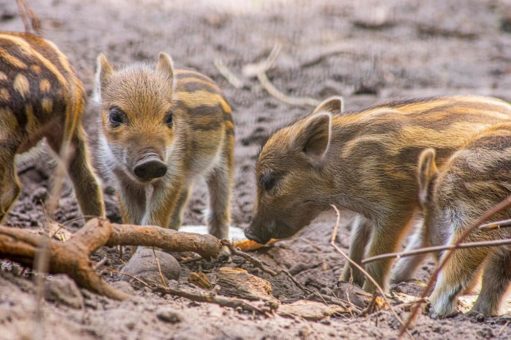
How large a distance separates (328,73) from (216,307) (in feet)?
18.4

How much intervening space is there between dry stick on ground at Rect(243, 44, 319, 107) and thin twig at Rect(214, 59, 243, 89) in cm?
17

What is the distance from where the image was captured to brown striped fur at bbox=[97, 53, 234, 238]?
15.8 ft

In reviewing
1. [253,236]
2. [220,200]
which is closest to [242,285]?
[253,236]

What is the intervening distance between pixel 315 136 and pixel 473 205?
118 centimetres

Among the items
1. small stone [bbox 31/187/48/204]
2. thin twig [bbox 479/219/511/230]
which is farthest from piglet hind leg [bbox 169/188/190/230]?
thin twig [bbox 479/219/511/230]

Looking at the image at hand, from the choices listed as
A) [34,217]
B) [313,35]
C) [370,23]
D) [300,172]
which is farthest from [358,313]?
[370,23]

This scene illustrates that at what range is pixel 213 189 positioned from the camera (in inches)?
237

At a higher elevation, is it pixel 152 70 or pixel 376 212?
pixel 152 70

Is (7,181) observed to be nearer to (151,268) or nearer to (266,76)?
(151,268)

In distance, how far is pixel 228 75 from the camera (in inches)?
340

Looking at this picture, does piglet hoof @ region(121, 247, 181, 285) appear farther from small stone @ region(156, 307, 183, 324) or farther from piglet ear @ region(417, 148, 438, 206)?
piglet ear @ region(417, 148, 438, 206)

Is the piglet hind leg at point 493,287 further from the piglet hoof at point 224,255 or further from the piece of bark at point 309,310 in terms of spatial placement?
the piglet hoof at point 224,255

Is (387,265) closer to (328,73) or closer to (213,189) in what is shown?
(213,189)

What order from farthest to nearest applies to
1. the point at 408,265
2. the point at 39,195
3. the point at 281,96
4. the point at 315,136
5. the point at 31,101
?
the point at 281,96 → the point at 39,195 → the point at 408,265 → the point at 315,136 → the point at 31,101
